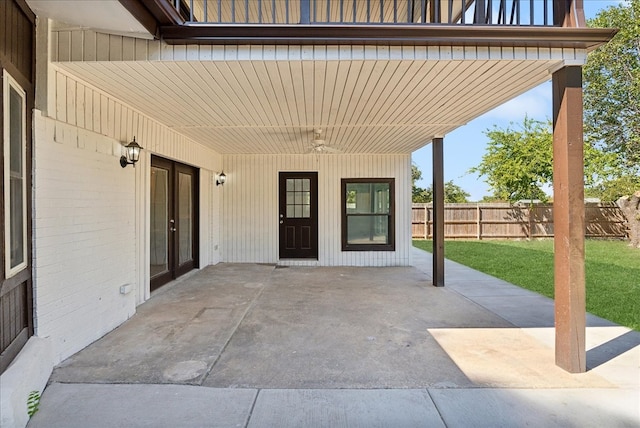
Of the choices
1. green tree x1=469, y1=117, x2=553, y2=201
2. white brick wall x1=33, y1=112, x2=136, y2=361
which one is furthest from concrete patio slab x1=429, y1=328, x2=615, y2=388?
green tree x1=469, y1=117, x2=553, y2=201

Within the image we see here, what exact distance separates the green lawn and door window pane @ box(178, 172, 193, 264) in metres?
5.98

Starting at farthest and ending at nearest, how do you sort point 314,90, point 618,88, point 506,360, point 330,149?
point 618,88 → point 330,149 → point 314,90 → point 506,360

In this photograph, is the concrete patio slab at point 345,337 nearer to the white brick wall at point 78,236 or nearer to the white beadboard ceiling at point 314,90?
the white brick wall at point 78,236

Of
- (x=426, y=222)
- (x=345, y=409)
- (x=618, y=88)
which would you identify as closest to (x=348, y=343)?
(x=345, y=409)

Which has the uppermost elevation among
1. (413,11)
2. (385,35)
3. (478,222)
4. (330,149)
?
(413,11)

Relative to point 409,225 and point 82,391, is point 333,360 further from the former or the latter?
point 409,225

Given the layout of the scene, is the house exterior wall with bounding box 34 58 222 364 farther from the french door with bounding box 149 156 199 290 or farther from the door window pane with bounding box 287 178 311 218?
the door window pane with bounding box 287 178 311 218

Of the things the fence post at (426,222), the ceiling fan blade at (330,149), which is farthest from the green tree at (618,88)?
the ceiling fan blade at (330,149)

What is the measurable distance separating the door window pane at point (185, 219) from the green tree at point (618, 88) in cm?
1487

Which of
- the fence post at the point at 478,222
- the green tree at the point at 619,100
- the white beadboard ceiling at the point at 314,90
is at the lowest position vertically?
the fence post at the point at 478,222

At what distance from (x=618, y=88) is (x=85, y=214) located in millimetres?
17383

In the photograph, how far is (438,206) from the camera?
5.81m

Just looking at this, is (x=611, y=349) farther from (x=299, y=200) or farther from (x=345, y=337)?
(x=299, y=200)

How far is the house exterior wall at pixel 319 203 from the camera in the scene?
25.8 feet
